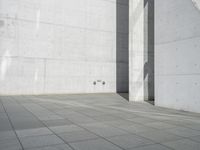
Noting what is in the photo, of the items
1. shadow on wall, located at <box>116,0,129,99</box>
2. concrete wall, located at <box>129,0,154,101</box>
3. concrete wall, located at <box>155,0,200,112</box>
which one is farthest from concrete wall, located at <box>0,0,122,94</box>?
concrete wall, located at <box>155,0,200,112</box>

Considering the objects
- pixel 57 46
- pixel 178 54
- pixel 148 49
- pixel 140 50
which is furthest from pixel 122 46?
pixel 178 54

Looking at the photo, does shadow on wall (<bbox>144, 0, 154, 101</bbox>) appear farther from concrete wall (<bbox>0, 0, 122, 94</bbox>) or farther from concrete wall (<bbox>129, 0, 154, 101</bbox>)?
concrete wall (<bbox>0, 0, 122, 94</bbox>)

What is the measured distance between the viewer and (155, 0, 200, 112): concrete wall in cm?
762

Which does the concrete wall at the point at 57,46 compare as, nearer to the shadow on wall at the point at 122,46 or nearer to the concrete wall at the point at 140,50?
the shadow on wall at the point at 122,46

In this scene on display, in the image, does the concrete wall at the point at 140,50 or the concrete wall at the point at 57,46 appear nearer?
the concrete wall at the point at 140,50

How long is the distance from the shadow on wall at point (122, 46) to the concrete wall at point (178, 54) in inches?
265

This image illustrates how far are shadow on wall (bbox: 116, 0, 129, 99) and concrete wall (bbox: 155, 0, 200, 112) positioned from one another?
673 cm

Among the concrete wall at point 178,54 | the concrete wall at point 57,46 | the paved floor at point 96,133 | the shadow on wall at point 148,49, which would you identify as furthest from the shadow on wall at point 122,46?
the paved floor at point 96,133

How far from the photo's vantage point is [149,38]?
38.5ft

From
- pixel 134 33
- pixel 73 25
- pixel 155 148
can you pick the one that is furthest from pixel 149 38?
pixel 155 148

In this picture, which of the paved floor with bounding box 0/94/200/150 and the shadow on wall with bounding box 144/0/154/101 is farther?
the shadow on wall with bounding box 144/0/154/101

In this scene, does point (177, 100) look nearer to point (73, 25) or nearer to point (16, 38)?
point (73, 25)

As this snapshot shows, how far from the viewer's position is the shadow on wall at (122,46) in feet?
52.5

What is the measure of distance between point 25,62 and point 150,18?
26.5ft
